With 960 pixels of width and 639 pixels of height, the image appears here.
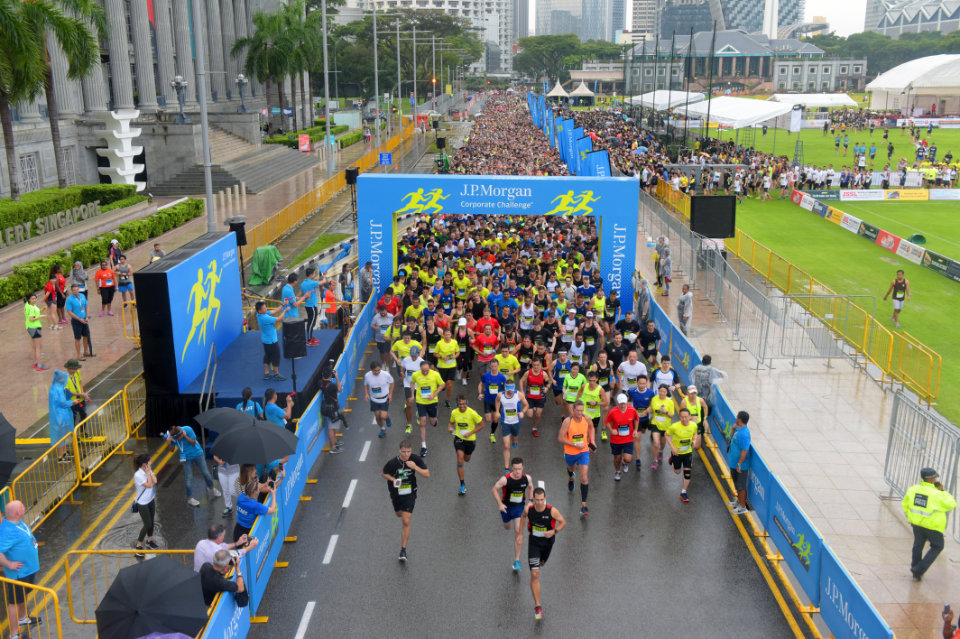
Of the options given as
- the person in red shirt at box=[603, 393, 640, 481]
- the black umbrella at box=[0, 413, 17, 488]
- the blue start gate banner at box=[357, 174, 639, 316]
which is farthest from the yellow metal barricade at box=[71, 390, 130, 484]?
the blue start gate banner at box=[357, 174, 639, 316]

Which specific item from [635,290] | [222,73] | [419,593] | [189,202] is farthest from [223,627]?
[222,73]

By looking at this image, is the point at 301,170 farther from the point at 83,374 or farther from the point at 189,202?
the point at 83,374

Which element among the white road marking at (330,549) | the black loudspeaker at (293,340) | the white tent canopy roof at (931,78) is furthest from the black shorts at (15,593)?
the white tent canopy roof at (931,78)

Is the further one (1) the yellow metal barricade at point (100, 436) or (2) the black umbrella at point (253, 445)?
(1) the yellow metal barricade at point (100, 436)

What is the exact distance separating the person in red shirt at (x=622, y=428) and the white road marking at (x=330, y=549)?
418cm

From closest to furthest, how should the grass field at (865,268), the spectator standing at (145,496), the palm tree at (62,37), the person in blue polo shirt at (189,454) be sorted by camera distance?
the spectator standing at (145,496), the person in blue polo shirt at (189,454), the grass field at (865,268), the palm tree at (62,37)

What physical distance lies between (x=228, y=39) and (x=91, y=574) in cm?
6245

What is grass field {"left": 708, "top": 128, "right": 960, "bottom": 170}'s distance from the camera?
61.3 metres

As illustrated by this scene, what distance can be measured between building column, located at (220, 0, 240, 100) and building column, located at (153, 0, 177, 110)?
1317 centimetres

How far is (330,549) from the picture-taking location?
10578mm

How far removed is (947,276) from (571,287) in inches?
602

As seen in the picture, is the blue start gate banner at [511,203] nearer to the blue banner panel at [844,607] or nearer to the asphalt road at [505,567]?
the asphalt road at [505,567]

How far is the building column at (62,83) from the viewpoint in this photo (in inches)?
1428

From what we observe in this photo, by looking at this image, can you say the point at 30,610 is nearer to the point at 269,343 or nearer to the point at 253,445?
the point at 253,445
